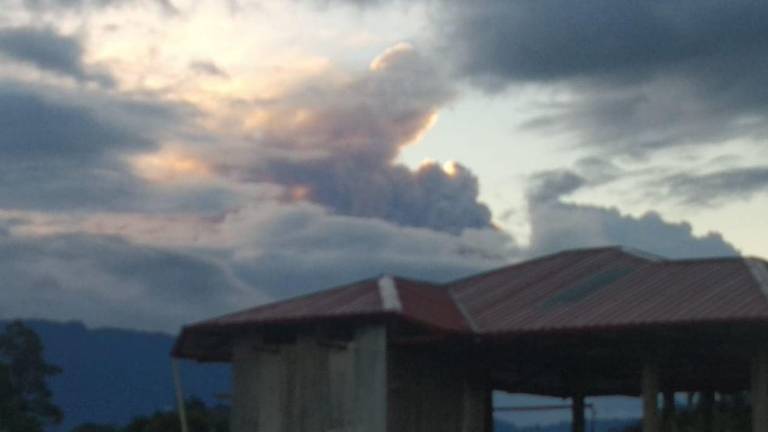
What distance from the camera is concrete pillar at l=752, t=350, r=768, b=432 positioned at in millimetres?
28281

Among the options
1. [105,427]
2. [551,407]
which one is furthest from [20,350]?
[551,407]

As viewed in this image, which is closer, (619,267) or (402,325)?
(402,325)

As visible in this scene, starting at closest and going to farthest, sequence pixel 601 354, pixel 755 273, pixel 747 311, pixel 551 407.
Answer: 1. pixel 747 311
2. pixel 755 273
3. pixel 601 354
4. pixel 551 407

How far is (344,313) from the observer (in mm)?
30609

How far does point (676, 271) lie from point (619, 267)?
2.18 metres

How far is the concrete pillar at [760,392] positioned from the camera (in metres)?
28.3

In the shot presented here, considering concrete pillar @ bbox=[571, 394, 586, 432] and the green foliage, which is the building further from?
the green foliage

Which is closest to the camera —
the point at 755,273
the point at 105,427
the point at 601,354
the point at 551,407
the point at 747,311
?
the point at 747,311

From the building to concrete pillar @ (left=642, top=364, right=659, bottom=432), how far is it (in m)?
0.02

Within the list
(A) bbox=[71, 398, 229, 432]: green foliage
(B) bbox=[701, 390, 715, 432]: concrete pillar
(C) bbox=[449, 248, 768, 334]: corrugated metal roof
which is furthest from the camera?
(A) bbox=[71, 398, 229, 432]: green foliage

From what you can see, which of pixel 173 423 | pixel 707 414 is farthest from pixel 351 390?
pixel 173 423

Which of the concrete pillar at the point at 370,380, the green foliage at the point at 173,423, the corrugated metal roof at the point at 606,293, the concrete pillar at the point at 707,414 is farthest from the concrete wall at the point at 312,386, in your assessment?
the green foliage at the point at 173,423

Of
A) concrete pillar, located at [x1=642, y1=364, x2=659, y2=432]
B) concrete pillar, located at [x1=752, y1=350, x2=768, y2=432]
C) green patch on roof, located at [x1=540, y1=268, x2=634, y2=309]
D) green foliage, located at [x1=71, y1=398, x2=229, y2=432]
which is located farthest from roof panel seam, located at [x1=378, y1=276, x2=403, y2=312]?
green foliage, located at [x1=71, y1=398, x2=229, y2=432]

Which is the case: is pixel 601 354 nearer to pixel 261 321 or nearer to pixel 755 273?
pixel 755 273
